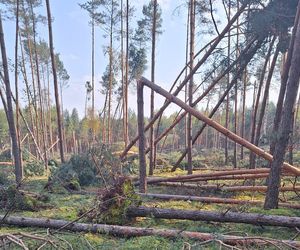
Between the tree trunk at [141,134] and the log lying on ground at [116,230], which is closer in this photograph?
the log lying on ground at [116,230]

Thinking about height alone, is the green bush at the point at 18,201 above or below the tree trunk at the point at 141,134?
below

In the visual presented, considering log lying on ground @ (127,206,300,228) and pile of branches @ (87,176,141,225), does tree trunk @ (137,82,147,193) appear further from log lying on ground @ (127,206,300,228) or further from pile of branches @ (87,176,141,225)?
log lying on ground @ (127,206,300,228)

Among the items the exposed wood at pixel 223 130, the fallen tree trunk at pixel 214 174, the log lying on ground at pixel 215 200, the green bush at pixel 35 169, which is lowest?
the green bush at pixel 35 169

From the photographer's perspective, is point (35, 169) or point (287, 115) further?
point (35, 169)

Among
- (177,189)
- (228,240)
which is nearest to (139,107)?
(177,189)

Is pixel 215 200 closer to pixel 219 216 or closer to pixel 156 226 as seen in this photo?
pixel 219 216

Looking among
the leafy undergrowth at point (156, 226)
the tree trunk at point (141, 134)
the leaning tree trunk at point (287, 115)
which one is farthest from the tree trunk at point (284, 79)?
the tree trunk at point (141, 134)

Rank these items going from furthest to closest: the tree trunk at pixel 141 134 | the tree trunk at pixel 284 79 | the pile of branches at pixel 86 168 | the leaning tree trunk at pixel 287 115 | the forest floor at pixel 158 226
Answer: the pile of branches at pixel 86 168
the tree trunk at pixel 141 134
the tree trunk at pixel 284 79
the leaning tree trunk at pixel 287 115
the forest floor at pixel 158 226

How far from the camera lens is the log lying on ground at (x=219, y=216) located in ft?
15.7

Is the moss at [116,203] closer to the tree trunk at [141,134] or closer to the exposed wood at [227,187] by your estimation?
the tree trunk at [141,134]

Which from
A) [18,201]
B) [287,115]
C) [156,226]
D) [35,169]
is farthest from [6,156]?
[287,115]

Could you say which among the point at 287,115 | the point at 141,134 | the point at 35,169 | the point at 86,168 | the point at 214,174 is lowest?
the point at 35,169

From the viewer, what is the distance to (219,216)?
508cm

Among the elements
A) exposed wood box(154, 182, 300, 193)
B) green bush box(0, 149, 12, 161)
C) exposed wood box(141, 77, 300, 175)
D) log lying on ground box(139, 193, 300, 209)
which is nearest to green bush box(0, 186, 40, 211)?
log lying on ground box(139, 193, 300, 209)
